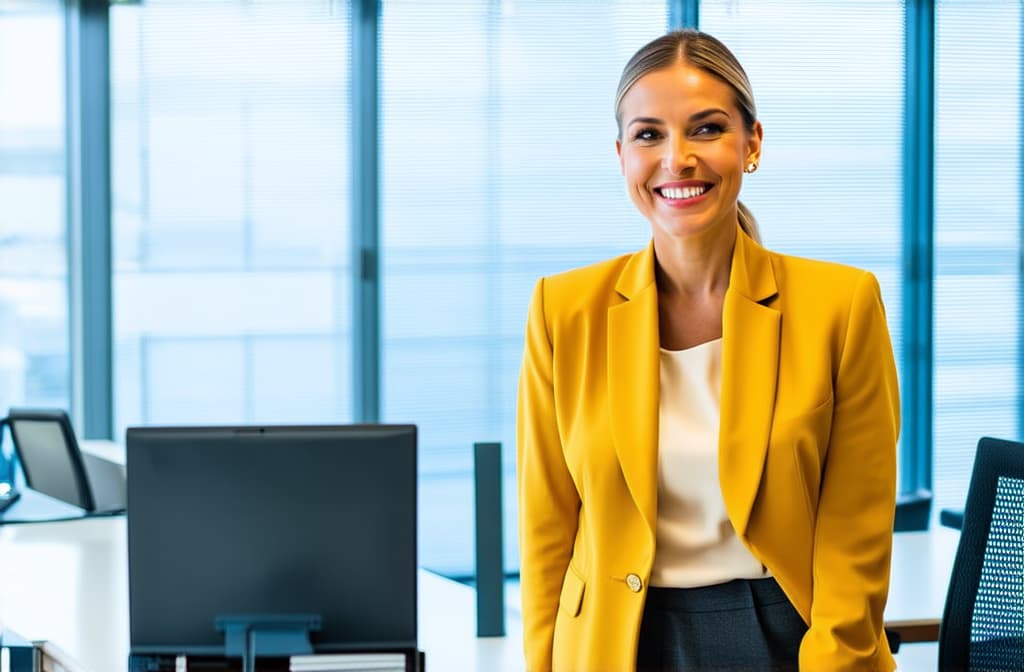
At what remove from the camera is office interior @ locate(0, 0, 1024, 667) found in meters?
5.37

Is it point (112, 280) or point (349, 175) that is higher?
point (349, 175)

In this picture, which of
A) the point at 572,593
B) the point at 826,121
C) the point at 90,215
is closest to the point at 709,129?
the point at 572,593

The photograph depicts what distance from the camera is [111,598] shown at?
9.96 feet

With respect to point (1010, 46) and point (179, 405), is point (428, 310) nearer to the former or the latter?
point (179, 405)

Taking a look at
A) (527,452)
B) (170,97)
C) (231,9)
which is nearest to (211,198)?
(170,97)

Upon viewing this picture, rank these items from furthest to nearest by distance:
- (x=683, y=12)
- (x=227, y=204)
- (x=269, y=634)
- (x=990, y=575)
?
(x=683, y=12) → (x=227, y=204) → (x=990, y=575) → (x=269, y=634)

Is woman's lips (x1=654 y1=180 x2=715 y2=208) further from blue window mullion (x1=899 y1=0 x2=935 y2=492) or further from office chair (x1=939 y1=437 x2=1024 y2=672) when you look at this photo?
blue window mullion (x1=899 y1=0 x2=935 y2=492)

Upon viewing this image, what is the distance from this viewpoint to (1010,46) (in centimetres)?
629

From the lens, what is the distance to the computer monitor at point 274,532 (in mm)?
1804

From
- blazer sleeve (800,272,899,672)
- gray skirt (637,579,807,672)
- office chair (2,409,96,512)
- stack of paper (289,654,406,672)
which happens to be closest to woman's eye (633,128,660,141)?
blazer sleeve (800,272,899,672)

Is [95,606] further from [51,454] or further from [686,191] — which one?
[686,191]

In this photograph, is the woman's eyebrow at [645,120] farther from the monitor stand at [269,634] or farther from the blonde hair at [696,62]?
the monitor stand at [269,634]

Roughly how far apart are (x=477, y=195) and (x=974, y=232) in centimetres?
248

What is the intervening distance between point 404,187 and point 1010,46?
3.07m
